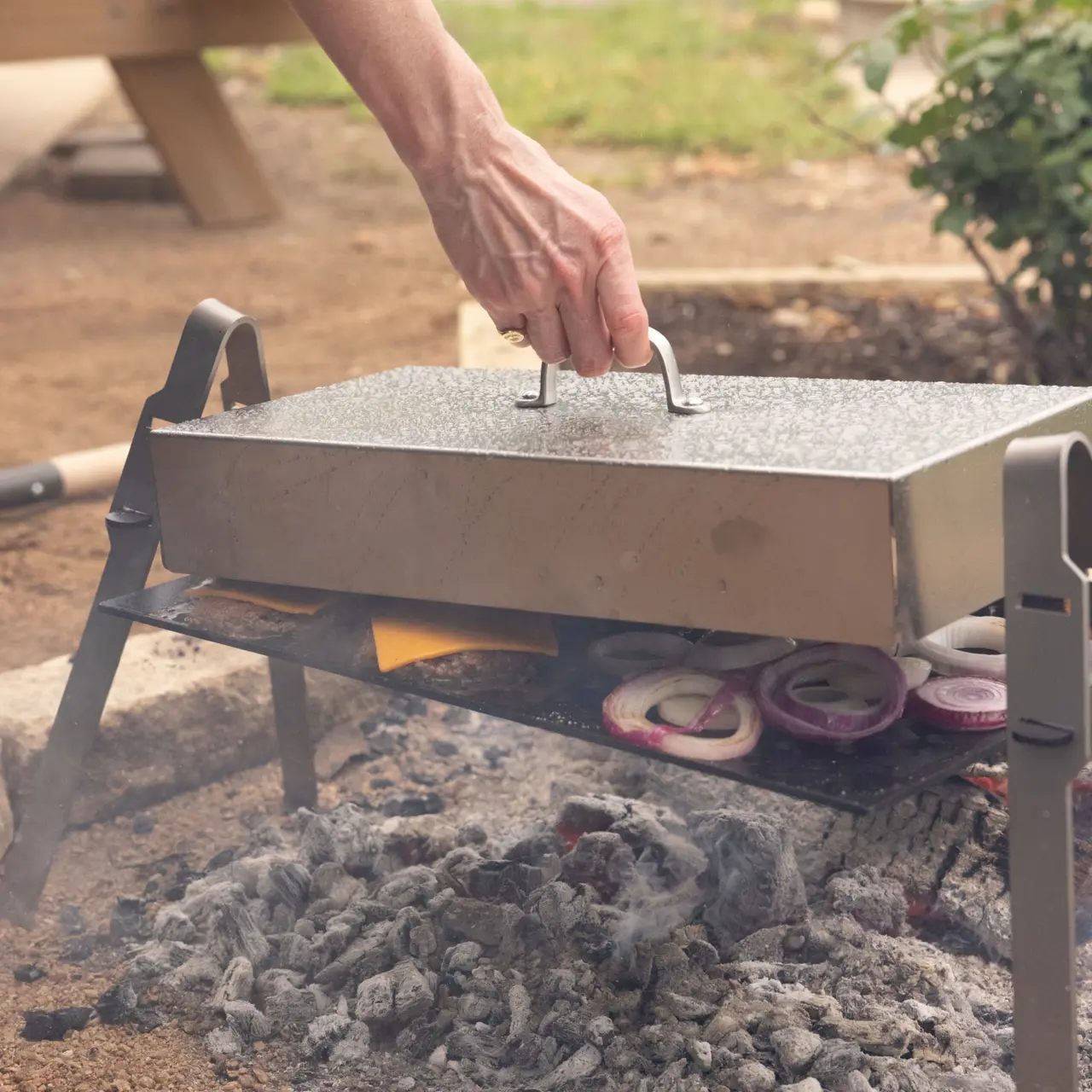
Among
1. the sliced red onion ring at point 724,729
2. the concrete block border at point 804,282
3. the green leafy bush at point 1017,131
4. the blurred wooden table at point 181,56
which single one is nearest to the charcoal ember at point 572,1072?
the sliced red onion ring at point 724,729

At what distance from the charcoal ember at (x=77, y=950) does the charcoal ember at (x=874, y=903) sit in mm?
968

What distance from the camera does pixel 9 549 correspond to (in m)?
3.04

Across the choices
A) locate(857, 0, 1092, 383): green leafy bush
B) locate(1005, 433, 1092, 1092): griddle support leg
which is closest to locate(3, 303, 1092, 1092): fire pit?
locate(1005, 433, 1092, 1092): griddle support leg

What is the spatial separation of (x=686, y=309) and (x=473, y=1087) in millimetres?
3107

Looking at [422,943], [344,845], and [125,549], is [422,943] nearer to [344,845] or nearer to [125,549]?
[344,845]

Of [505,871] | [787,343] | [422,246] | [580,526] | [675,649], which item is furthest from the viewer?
[422,246]

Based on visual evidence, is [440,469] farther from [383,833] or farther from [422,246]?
[422,246]

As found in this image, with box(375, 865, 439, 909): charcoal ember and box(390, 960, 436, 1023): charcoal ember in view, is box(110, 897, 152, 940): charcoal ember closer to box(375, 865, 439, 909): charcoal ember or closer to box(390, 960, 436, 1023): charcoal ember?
box(375, 865, 439, 909): charcoal ember

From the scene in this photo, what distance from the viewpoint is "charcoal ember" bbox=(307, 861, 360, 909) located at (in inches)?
74.3

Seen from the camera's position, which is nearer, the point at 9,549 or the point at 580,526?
the point at 580,526

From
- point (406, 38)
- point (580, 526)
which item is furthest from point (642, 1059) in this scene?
point (406, 38)

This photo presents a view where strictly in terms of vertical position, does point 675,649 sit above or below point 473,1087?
above

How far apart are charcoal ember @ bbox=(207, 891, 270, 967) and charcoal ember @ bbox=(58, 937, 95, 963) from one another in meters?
0.18

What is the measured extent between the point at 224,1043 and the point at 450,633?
593mm
